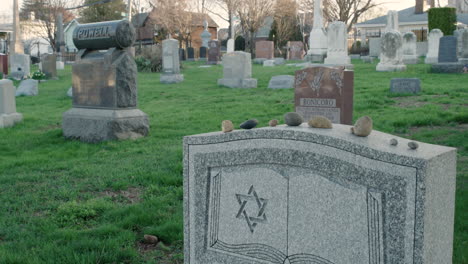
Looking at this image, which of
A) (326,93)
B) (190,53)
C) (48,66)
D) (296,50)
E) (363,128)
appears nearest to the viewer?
(363,128)

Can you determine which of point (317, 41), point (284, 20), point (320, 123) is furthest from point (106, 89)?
point (284, 20)

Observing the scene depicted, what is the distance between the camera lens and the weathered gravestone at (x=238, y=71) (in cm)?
1612

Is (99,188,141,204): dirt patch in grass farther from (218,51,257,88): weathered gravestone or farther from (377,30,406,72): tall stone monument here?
(377,30,406,72): tall stone monument

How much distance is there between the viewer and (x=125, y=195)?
5336 mm

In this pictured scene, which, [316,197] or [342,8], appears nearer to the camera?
[316,197]

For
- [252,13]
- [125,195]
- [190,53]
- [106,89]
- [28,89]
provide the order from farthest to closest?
[190,53] < [252,13] < [28,89] < [106,89] < [125,195]

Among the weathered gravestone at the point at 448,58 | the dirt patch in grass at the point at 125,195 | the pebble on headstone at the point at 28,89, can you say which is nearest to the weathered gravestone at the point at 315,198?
the dirt patch in grass at the point at 125,195

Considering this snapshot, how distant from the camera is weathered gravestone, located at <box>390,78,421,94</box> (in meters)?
12.1

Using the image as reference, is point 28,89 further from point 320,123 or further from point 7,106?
point 320,123

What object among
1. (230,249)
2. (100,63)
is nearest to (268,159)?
(230,249)

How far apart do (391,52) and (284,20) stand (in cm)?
2954

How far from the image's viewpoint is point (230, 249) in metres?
2.79

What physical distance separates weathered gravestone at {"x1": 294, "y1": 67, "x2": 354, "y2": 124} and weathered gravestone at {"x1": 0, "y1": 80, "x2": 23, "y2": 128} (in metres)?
6.39

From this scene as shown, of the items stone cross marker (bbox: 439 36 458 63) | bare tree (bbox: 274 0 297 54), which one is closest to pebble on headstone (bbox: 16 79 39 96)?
stone cross marker (bbox: 439 36 458 63)
